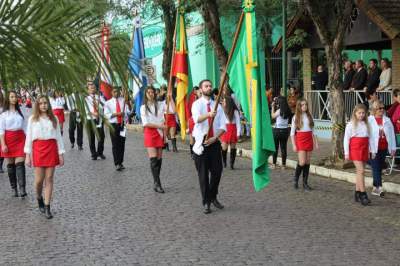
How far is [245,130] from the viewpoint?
70.6 ft

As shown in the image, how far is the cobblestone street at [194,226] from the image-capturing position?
6.64 m

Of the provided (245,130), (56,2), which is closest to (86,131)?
(56,2)

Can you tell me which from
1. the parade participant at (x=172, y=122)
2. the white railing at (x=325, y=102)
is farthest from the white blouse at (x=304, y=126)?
the white railing at (x=325, y=102)

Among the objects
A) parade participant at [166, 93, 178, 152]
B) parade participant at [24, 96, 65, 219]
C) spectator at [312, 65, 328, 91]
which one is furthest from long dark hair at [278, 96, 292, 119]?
parade participant at [24, 96, 65, 219]

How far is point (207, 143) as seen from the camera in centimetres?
945

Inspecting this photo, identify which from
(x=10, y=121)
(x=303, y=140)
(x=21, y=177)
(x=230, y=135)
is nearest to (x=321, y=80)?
(x=230, y=135)

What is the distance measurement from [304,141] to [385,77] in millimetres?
6324

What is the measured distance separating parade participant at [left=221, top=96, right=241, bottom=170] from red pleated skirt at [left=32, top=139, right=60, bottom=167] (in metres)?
5.90

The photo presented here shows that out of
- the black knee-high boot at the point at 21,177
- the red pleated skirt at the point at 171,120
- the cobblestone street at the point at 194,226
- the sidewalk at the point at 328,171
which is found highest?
the red pleated skirt at the point at 171,120

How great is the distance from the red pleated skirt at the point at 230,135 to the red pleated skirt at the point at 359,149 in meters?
5.00

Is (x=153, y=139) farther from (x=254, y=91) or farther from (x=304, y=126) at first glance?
(x=254, y=91)

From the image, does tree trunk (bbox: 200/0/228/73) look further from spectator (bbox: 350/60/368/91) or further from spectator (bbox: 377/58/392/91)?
spectator (bbox: 377/58/392/91)

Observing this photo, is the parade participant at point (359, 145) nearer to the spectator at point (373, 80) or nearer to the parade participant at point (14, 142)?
the parade participant at point (14, 142)

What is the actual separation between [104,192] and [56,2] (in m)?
9.73
